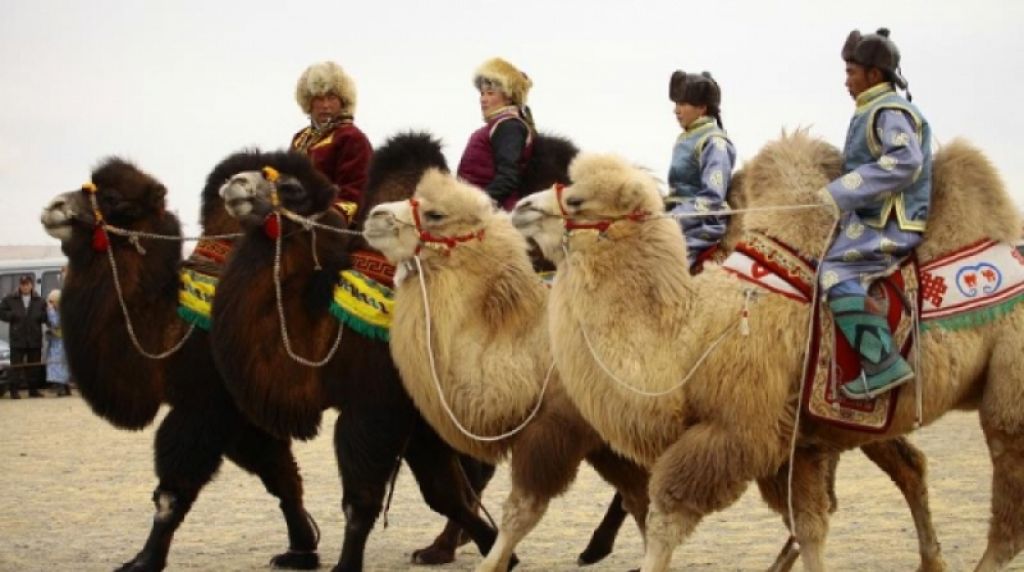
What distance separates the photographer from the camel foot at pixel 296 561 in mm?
9695

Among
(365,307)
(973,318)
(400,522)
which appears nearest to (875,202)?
(973,318)

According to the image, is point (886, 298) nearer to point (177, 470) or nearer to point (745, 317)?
point (745, 317)

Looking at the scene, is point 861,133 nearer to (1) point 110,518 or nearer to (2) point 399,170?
(2) point 399,170

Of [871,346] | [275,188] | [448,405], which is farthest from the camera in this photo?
[275,188]

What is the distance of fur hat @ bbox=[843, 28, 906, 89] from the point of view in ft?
24.5

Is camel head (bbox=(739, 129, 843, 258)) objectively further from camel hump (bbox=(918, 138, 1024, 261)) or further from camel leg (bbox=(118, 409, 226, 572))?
camel leg (bbox=(118, 409, 226, 572))

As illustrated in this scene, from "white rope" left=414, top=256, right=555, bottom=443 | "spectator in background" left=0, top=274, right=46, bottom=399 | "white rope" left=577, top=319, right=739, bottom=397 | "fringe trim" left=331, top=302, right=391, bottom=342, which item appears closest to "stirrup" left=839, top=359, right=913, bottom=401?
"white rope" left=577, top=319, right=739, bottom=397

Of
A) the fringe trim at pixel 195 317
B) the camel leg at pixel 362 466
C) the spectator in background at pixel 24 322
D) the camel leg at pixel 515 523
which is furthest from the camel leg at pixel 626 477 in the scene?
the spectator in background at pixel 24 322

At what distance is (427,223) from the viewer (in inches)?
332

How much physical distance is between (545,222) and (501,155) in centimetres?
168

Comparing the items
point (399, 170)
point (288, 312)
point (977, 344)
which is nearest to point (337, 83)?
point (399, 170)

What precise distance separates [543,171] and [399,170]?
85 cm

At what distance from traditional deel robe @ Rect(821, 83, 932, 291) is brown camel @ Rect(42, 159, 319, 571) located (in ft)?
12.0

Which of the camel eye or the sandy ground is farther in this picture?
the sandy ground
